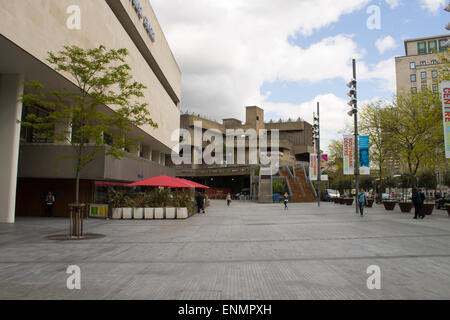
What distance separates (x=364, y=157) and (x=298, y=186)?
2450 cm

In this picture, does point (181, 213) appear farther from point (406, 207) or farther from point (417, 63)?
point (417, 63)

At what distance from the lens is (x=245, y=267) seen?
739cm

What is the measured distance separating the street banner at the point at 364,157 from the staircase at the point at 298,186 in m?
21.6

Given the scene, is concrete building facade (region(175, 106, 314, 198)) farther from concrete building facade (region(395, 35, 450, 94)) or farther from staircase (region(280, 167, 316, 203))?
concrete building facade (region(395, 35, 450, 94))

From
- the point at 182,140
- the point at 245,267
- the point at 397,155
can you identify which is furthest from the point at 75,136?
the point at 182,140

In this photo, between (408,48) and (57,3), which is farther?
(408,48)

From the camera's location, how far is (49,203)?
67.3 ft

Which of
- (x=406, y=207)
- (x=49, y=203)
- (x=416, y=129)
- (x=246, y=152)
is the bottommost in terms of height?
(x=406, y=207)

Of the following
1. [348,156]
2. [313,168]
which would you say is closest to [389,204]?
[348,156]

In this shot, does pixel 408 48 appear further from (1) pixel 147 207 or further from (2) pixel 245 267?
(2) pixel 245 267

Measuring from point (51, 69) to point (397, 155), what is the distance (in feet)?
83.2

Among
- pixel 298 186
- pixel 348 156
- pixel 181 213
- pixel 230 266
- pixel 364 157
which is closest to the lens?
pixel 230 266

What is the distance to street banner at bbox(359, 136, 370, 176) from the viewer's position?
886 inches

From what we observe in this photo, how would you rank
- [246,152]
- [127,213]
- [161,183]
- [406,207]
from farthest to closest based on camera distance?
[246,152]
[406,207]
[161,183]
[127,213]
